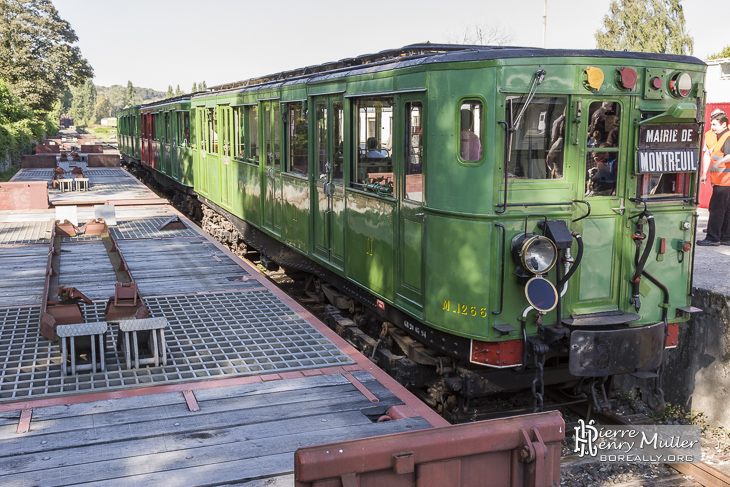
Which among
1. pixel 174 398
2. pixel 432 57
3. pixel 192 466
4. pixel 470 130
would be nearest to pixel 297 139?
pixel 432 57

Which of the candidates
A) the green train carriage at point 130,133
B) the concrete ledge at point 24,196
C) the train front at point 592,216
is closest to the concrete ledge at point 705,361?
the train front at point 592,216

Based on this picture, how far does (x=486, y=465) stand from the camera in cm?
312

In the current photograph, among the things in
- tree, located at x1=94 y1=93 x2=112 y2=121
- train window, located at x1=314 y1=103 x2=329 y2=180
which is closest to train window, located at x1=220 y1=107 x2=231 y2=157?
train window, located at x1=314 y1=103 x2=329 y2=180

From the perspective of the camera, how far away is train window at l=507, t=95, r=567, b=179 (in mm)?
5414

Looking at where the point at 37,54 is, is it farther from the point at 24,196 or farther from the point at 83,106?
the point at 83,106

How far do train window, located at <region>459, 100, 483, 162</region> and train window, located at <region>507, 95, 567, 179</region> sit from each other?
0.81 ft

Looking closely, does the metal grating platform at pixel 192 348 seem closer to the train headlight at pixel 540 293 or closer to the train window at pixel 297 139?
the train headlight at pixel 540 293

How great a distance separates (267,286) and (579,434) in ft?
12.3

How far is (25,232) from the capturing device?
38.8ft

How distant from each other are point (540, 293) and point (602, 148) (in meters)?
1.27

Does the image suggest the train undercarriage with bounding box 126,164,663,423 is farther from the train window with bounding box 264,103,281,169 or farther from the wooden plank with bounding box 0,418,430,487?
the train window with bounding box 264,103,281,169

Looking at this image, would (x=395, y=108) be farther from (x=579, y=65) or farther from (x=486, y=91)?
(x=579, y=65)

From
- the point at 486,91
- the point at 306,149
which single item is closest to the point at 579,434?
the point at 486,91

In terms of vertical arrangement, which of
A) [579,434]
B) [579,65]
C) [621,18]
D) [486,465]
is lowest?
[579,434]
